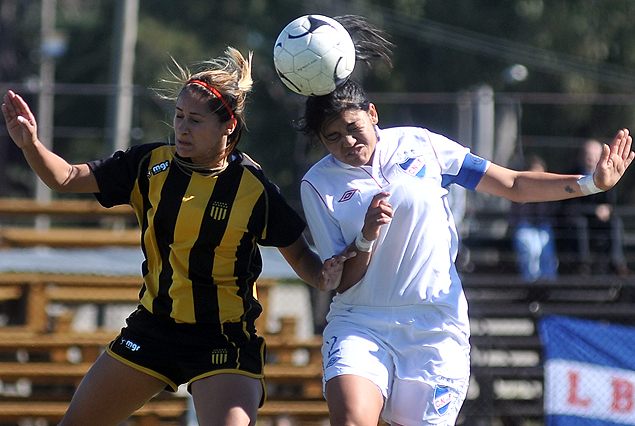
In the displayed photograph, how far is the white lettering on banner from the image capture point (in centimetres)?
676

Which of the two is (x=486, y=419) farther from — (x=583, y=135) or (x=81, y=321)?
(x=583, y=135)

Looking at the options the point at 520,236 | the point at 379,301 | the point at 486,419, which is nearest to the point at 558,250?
the point at 520,236

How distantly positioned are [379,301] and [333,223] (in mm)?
394

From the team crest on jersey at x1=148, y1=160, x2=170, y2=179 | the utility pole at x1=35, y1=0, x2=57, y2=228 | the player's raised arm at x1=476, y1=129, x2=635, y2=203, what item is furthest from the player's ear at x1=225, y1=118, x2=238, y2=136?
the utility pole at x1=35, y1=0, x2=57, y2=228

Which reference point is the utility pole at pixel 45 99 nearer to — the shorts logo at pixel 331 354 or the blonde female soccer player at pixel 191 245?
the blonde female soccer player at pixel 191 245

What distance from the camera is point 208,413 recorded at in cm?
339

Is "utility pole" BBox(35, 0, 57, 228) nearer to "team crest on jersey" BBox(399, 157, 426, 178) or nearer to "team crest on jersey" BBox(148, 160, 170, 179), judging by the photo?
A: "team crest on jersey" BBox(148, 160, 170, 179)

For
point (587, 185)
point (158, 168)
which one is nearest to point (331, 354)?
point (158, 168)

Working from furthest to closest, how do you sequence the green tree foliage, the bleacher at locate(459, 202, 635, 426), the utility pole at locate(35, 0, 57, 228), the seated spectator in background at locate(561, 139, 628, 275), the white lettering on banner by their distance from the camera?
the green tree foliage → the utility pole at locate(35, 0, 57, 228) → the seated spectator in background at locate(561, 139, 628, 275) → the bleacher at locate(459, 202, 635, 426) → the white lettering on banner

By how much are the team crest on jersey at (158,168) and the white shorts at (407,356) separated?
1.03 m

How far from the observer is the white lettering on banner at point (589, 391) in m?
6.76

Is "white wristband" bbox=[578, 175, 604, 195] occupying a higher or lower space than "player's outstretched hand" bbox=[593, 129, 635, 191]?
lower

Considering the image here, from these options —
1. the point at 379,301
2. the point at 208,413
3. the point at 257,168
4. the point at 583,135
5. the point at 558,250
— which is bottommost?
the point at 208,413

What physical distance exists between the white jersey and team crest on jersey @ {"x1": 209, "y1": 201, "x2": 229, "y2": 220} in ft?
1.20
